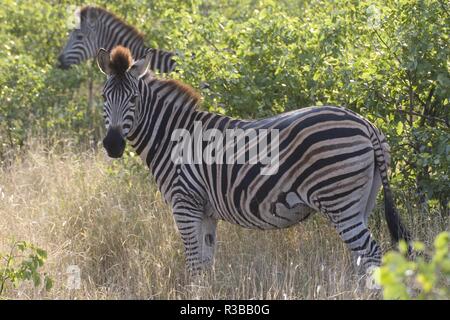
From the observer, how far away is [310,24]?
719 cm

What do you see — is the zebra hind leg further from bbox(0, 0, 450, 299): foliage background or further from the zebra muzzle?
the zebra muzzle

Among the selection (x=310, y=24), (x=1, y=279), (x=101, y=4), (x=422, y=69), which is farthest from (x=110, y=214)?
(x=101, y=4)

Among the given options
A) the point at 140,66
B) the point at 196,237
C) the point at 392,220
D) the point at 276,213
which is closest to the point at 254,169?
the point at 276,213

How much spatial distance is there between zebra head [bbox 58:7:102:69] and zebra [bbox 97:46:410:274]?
17.8 ft

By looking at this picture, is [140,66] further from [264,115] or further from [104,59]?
[264,115]

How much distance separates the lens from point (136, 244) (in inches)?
271

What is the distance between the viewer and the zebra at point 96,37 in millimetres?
11203

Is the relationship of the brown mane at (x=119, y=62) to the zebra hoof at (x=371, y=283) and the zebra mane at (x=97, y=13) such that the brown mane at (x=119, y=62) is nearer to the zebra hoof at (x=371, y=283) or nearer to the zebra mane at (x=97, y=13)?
the zebra hoof at (x=371, y=283)

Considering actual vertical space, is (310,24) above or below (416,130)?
above

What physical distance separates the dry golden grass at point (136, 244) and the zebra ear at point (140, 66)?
1.35 meters

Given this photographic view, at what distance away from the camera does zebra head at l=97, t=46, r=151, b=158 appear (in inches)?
246

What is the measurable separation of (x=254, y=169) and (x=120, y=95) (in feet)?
4.04

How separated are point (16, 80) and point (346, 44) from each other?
461 cm
